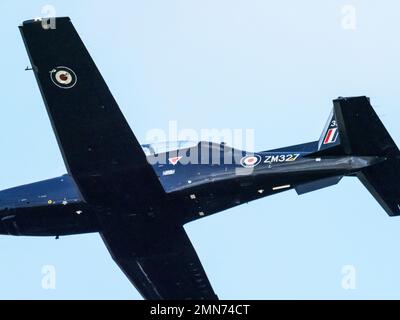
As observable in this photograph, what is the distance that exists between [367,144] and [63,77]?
748 cm

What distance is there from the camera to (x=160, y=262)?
27250 mm

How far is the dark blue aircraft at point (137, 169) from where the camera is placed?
76.5 ft

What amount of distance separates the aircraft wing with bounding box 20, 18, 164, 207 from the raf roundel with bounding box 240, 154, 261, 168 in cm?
217

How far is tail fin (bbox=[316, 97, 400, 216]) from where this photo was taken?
929 inches

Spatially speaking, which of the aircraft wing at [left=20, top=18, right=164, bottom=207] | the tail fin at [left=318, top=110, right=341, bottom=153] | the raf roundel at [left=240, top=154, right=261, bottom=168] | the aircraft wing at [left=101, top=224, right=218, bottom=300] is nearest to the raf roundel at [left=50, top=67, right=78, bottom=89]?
the aircraft wing at [left=20, top=18, right=164, bottom=207]

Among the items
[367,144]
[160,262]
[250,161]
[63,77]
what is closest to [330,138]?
[367,144]

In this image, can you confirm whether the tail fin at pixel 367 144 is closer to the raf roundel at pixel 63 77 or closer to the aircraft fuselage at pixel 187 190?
the aircraft fuselage at pixel 187 190

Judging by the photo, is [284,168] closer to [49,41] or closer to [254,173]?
[254,173]

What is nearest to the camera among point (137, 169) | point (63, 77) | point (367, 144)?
point (63, 77)

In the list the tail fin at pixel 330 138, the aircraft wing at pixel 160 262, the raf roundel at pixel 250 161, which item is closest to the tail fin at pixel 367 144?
the tail fin at pixel 330 138

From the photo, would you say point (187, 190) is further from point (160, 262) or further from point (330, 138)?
point (330, 138)

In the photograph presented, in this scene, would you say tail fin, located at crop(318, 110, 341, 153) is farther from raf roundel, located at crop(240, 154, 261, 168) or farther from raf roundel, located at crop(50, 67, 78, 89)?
raf roundel, located at crop(50, 67, 78, 89)

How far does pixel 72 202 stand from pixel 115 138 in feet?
7.66
